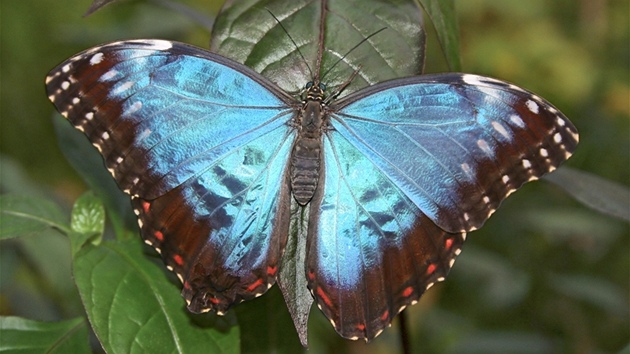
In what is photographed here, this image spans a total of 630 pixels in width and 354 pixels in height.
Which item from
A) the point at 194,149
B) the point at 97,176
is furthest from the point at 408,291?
the point at 97,176

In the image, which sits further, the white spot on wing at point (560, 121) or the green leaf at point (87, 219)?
the green leaf at point (87, 219)

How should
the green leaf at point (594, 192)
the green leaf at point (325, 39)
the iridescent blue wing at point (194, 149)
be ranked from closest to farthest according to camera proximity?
1. the green leaf at point (325, 39)
2. the iridescent blue wing at point (194, 149)
3. the green leaf at point (594, 192)

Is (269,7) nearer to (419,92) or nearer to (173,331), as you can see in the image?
(419,92)

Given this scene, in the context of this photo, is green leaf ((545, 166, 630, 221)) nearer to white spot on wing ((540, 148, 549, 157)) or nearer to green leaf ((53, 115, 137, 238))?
white spot on wing ((540, 148, 549, 157))

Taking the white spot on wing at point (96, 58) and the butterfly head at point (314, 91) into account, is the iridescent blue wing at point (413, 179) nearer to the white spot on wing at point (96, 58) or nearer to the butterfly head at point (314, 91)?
the butterfly head at point (314, 91)

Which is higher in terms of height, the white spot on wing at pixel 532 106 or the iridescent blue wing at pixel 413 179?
the white spot on wing at pixel 532 106

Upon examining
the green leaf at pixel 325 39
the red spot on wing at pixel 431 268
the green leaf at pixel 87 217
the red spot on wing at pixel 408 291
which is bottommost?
the red spot on wing at pixel 408 291

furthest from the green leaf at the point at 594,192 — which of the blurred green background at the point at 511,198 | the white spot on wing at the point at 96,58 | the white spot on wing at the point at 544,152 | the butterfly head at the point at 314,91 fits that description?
the white spot on wing at the point at 96,58
